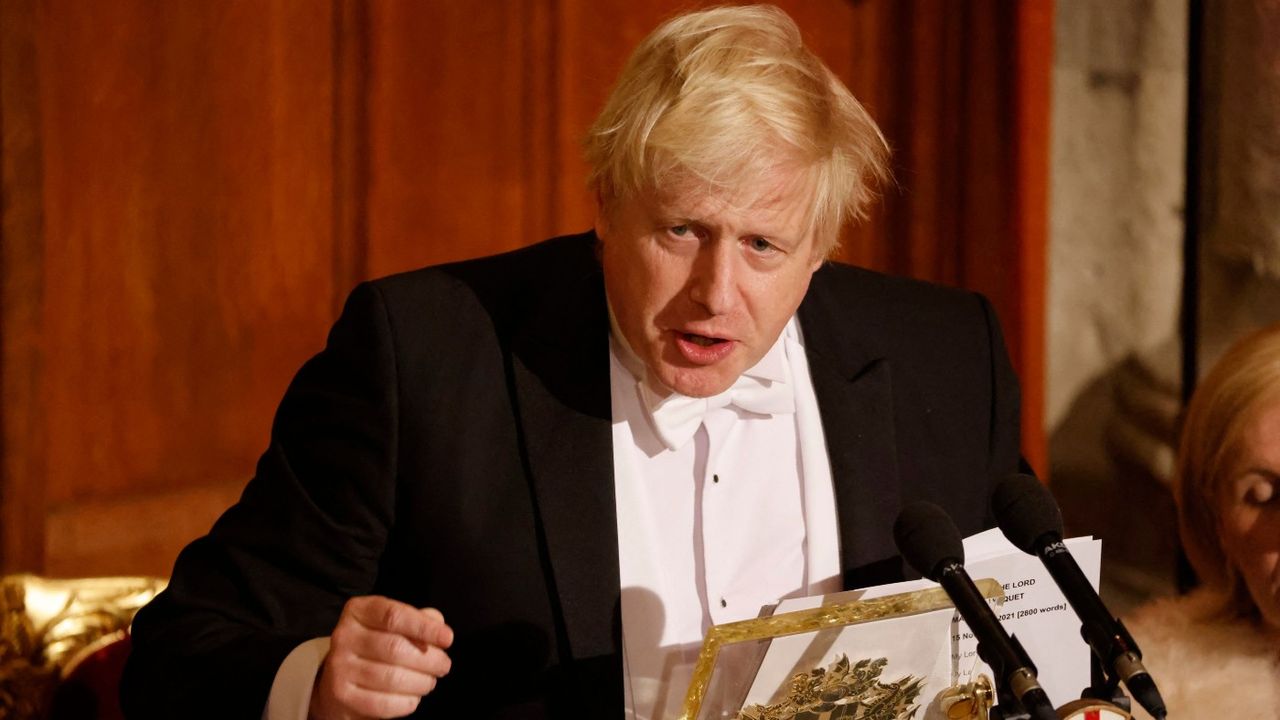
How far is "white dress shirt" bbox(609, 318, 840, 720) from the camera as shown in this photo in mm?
1793

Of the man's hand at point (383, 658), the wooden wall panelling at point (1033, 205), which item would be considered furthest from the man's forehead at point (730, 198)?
the wooden wall panelling at point (1033, 205)

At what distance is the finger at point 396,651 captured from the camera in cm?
137

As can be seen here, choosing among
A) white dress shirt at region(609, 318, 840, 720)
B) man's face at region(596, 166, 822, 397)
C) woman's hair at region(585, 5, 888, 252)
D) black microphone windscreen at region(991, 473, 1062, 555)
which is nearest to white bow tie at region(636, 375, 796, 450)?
white dress shirt at region(609, 318, 840, 720)

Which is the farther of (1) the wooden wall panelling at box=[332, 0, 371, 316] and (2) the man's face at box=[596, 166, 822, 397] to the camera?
(1) the wooden wall panelling at box=[332, 0, 371, 316]

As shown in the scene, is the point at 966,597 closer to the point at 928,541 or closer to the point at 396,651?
the point at 928,541

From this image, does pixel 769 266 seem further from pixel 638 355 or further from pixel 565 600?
pixel 565 600

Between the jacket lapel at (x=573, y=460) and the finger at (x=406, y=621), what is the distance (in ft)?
1.24

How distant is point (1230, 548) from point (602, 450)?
1021 mm

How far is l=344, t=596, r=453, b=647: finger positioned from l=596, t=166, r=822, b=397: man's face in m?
0.50

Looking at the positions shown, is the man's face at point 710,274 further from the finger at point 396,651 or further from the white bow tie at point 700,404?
the finger at point 396,651

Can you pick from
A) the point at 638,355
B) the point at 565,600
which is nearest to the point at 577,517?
the point at 565,600

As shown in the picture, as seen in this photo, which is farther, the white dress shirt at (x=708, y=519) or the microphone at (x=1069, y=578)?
the white dress shirt at (x=708, y=519)

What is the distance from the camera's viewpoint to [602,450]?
1802 millimetres

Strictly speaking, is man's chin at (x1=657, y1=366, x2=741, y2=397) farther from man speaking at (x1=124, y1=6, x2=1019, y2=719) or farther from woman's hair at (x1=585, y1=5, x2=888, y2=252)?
woman's hair at (x1=585, y1=5, x2=888, y2=252)
